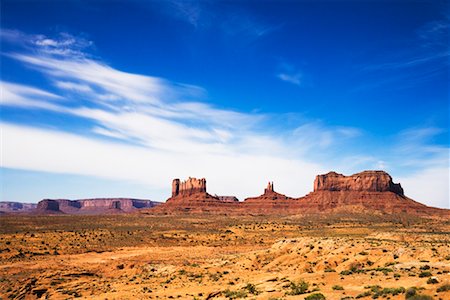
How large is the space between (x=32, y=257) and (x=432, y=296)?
46.9 m

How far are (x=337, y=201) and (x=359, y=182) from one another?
607 inches

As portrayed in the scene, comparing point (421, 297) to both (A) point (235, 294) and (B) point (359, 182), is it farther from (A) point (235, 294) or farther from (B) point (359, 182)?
(B) point (359, 182)

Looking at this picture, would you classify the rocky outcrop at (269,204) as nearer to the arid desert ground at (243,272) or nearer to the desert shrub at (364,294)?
the arid desert ground at (243,272)

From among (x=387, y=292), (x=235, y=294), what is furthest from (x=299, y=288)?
(x=387, y=292)

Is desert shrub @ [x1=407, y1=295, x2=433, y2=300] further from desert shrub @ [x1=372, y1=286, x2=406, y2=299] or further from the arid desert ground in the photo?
desert shrub @ [x1=372, y1=286, x2=406, y2=299]

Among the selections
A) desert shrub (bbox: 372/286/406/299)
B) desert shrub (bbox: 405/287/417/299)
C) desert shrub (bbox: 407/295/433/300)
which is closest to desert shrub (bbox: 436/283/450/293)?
desert shrub (bbox: 405/287/417/299)

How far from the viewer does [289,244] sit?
37.0 m

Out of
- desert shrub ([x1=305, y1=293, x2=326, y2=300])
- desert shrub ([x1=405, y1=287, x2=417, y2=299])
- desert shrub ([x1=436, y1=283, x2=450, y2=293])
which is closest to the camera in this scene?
desert shrub ([x1=405, y1=287, x2=417, y2=299])

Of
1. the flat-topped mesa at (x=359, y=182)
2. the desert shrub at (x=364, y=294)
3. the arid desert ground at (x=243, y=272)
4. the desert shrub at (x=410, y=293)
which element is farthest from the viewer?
the flat-topped mesa at (x=359, y=182)

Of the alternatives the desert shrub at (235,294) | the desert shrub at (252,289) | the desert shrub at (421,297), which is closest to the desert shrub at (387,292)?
the desert shrub at (421,297)

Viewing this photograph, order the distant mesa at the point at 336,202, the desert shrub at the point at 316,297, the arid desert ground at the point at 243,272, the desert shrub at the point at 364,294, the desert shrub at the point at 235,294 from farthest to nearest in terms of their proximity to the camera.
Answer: the distant mesa at the point at 336,202
the desert shrub at the point at 235,294
the arid desert ground at the point at 243,272
the desert shrub at the point at 316,297
the desert shrub at the point at 364,294

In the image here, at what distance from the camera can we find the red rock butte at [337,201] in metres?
147

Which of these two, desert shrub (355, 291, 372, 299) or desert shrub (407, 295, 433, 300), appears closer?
desert shrub (407, 295, 433, 300)

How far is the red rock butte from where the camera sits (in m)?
147
